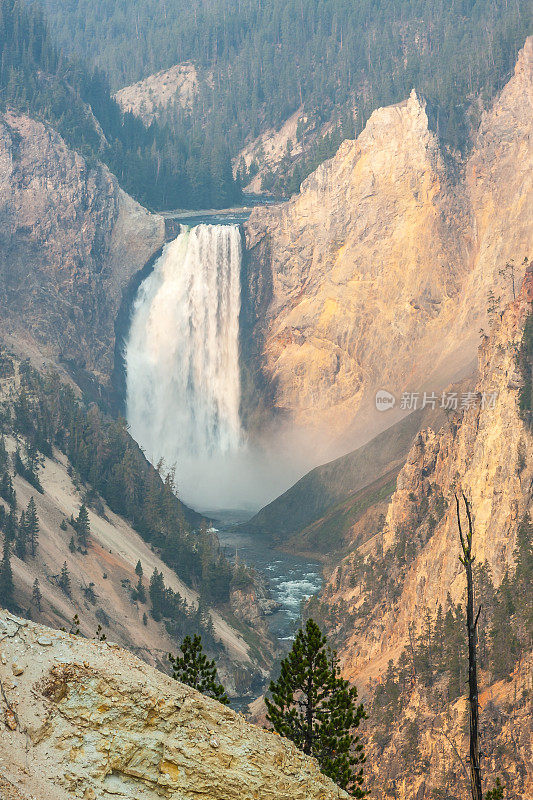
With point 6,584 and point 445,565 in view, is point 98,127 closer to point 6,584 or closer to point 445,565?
point 6,584

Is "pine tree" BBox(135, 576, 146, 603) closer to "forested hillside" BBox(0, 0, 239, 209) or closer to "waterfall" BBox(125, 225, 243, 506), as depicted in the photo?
"waterfall" BBox(125, 225, 243, 506)

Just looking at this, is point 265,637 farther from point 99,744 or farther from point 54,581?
point 99,744

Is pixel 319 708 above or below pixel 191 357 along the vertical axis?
below

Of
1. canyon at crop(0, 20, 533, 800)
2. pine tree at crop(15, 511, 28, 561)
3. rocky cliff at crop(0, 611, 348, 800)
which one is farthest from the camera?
pine tree at crop(15, 511, 28, 561)

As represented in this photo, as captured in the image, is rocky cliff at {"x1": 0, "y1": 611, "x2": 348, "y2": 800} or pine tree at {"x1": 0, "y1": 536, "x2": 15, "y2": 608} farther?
pine tree at {"x1": 0, "y1": 536, "x2": 15, "y2": 608}

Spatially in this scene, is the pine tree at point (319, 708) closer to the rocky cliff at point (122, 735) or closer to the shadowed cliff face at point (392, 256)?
the rocky cliff at point (122, 735)

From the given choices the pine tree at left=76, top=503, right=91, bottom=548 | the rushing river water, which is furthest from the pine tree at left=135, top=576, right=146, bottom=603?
the rushing river water

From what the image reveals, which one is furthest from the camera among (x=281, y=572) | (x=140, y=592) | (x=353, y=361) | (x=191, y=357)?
(x=191, y=357)

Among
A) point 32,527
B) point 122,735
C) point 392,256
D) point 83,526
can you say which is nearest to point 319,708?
point 122,735
